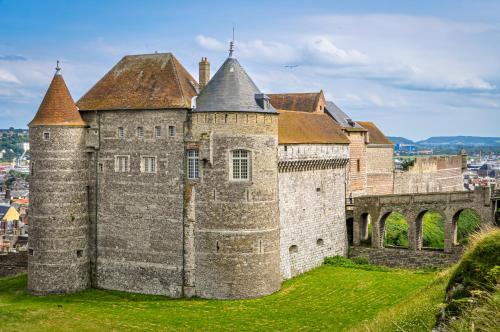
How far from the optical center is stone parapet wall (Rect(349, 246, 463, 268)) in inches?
1715

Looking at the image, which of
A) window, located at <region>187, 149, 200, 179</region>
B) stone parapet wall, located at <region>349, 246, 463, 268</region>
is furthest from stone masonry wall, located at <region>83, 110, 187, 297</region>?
stone parapet wall, located at <region>349, 246, 463, 268</region>

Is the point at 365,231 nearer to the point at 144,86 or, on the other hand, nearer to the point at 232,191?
the point at 232,191

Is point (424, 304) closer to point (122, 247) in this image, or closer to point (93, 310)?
point (93, 310)

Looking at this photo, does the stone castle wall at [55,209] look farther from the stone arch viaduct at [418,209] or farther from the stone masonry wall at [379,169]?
the stone masonry wall at [379,169]

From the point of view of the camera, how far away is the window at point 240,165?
3634cm

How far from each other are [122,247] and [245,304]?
8867mm

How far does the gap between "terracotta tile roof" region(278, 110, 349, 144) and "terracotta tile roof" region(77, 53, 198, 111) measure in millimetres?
6010

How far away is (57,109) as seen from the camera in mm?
39500

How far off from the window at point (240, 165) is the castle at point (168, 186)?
0.06 metres

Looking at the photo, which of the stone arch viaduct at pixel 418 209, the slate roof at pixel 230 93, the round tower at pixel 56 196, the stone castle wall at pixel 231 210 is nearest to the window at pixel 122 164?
the round tower at pixel 56 196

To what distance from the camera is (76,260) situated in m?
39.8

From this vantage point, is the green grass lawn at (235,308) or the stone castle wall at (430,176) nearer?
the green grass lawn at (235,308)

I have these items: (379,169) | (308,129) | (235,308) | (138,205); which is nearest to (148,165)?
(138,205)

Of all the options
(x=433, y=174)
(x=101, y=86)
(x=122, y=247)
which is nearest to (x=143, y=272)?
(x=122, y=247)
